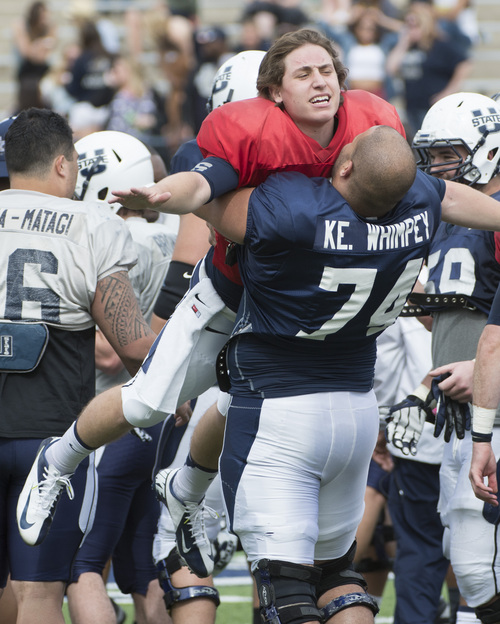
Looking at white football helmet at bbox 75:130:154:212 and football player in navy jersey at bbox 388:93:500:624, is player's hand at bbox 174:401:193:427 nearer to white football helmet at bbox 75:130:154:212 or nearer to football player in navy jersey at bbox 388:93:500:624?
football player in navy jersey at bbox 388:93:500:624

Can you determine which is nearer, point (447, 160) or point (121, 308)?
point (121, 308)

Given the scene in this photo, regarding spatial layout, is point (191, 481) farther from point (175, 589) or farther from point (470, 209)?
point (470, 209)

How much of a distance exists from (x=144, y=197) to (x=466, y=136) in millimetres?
2127

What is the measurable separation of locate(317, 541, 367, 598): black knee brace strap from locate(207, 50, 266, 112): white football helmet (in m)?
2.20

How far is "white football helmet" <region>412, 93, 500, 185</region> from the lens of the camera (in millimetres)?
4949

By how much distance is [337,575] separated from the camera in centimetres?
409

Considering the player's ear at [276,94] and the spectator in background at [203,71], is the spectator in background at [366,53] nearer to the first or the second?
the spectator in background at [203,71]

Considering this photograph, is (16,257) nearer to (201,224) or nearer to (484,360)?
(201,224)

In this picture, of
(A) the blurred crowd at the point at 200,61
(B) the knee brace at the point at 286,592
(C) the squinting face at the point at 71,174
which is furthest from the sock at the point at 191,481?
(A) the blurred crowd at the point at 200,61

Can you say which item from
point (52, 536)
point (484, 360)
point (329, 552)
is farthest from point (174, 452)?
point (484, 360)

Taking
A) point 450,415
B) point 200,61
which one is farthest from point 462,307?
point 200,61

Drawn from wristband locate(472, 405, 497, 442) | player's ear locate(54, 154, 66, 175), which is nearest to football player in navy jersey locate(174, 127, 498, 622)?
wristband locate(472, 405, 497, 442)

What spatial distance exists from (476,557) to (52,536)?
5.71 ft

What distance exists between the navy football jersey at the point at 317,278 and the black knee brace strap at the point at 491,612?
1269 mm
